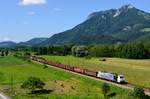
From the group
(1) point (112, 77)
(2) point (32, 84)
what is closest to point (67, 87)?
(2) point (32, 84)

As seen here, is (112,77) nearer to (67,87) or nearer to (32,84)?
(67,87)

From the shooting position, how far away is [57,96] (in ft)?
342

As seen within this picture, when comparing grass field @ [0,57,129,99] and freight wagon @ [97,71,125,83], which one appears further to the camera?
freight wagon @ [97,71,125,83]

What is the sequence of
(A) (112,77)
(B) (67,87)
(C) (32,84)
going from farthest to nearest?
(A) (112,77) < (B) (67,87) < (C) (32,84)

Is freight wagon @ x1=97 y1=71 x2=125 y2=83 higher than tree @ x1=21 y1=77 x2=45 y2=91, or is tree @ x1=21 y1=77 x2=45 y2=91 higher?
freight wagon @ x1=97 y1=71 x2=125 y2=83

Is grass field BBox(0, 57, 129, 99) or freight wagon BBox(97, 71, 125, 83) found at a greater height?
freight wagon BBox(97, 71, 125, 83)

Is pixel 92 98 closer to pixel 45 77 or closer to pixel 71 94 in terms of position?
pixel 71 94

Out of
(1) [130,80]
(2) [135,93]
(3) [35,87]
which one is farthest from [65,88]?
(2) [135,93]

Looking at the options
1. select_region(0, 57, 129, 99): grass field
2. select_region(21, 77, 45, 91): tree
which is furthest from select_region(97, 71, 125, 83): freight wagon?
select_region(21, 77, 45, 91): tree

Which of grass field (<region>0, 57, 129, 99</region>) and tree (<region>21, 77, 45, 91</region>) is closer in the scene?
grass field (<region>0, 57, 129, 99</region>)

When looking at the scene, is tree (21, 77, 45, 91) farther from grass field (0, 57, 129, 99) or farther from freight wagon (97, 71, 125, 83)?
freight wagon (97, 71, 125, 83)

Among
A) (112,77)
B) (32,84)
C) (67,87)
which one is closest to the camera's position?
(32,84)

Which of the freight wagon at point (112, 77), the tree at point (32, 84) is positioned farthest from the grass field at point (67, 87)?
the freight wagon at point (112, 77)

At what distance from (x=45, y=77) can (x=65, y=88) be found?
1138 inches
